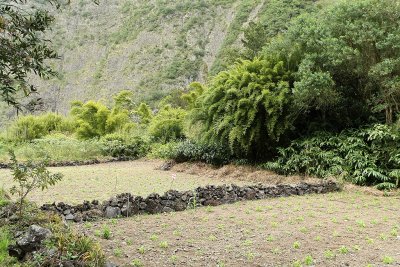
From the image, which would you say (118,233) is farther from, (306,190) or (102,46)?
(102,46)

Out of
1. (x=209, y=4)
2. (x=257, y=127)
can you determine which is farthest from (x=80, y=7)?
(x=257, y=127)

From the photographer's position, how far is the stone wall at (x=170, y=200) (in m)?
6.44

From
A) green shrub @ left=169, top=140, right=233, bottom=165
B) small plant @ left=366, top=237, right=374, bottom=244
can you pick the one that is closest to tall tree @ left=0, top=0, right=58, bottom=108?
small plant @ left=366, top=237, right=374, bottom=244

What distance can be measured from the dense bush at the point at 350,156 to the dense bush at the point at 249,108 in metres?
0.82

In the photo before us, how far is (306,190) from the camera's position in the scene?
9578mm

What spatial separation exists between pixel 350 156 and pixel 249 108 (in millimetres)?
3302

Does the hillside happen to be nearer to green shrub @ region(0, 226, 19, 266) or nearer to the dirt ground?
the dirt ground

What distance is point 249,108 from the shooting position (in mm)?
12422

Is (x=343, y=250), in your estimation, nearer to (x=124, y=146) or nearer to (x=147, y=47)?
(x=124, y=146)

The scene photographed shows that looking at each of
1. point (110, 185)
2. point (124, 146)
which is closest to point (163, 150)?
point (124, 146)

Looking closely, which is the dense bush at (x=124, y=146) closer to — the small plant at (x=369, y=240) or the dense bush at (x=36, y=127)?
the dense bush at (x=36, y=127)

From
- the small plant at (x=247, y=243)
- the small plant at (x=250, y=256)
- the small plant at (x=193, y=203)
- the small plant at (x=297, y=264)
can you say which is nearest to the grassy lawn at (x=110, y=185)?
the small plant at (x=193, y=203)

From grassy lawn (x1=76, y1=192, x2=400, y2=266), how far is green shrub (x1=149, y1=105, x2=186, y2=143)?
12814 millimetres

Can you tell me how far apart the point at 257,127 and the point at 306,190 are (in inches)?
124
